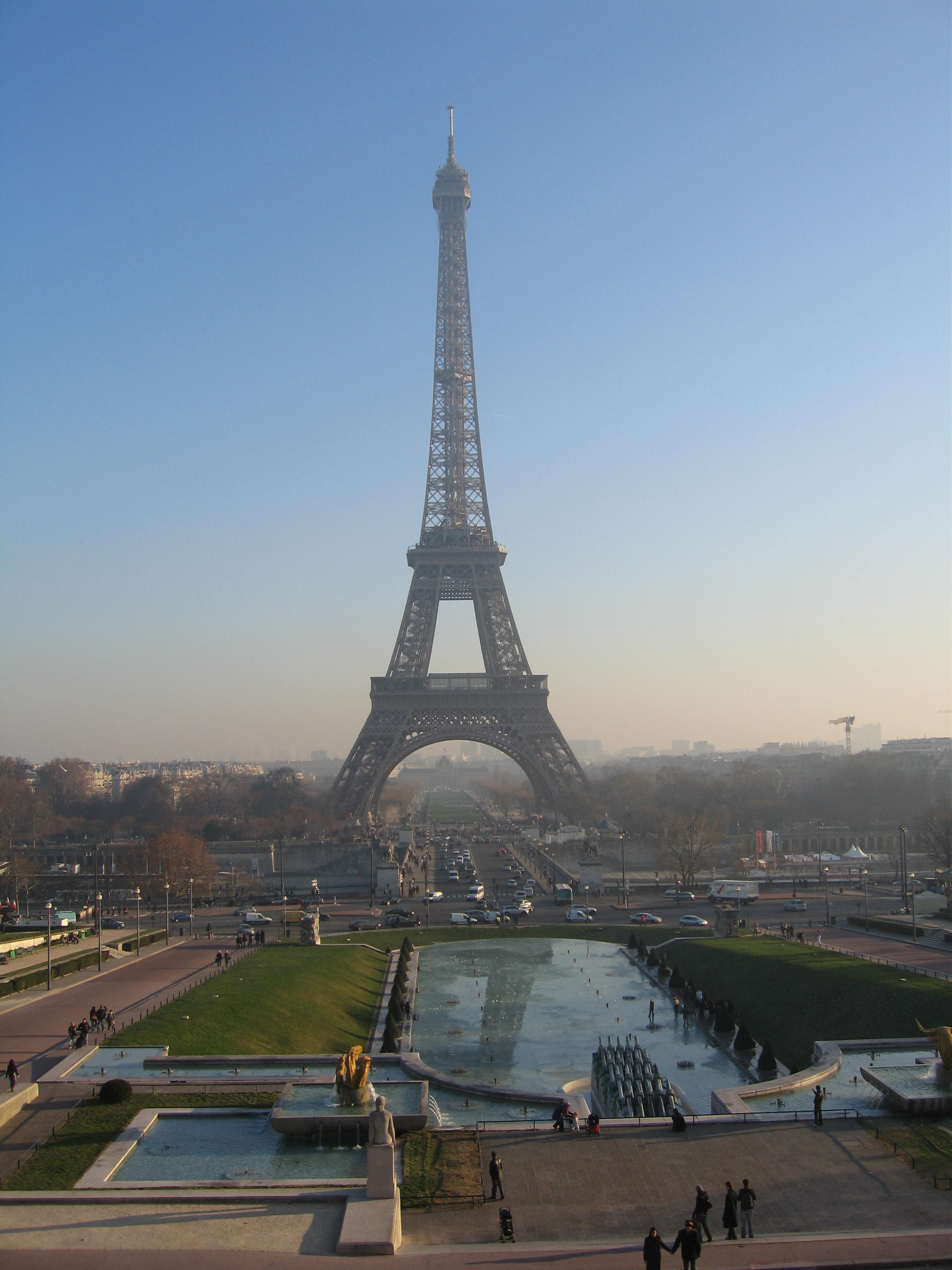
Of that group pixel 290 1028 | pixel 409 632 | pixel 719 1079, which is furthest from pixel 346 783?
pixel 719 1079

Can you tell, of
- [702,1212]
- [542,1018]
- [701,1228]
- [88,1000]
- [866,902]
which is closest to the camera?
[702,1212]

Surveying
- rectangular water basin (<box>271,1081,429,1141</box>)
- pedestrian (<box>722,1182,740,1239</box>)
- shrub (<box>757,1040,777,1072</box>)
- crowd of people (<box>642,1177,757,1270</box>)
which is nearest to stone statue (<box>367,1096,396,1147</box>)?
rectangular water basin (<box>271,1081,429,1141</box>)

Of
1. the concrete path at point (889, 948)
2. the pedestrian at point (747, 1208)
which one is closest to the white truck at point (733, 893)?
the concrete path at point (889, 948)

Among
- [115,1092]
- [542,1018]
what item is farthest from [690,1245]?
[542,1018]

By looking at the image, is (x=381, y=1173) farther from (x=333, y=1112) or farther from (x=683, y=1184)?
(x=683, y=1184)

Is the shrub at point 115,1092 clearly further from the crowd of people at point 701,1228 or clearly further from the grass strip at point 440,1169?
the crowd of people at point 701,1228
